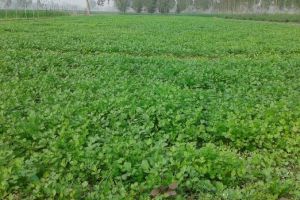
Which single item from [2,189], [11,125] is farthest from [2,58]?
[2,189]

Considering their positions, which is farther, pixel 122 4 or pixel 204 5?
pixel 204 5

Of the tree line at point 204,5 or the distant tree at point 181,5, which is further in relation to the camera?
the distant tree at point 181,5

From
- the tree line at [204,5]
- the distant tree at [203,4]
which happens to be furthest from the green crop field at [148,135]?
the distant tree at [203,4]

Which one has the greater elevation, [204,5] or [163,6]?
[204,5]

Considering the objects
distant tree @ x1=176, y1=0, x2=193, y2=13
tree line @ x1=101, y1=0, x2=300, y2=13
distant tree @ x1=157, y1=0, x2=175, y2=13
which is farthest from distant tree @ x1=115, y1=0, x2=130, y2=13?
distant tree @ x1=176, y1=0, x2=193, y2=13

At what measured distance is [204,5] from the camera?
388ft

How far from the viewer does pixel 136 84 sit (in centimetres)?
803

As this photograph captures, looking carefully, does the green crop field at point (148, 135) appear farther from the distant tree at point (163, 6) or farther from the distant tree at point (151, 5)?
the distant tree at point (163, 6)

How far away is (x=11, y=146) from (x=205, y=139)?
3013 mm

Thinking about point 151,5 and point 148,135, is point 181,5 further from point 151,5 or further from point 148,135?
point 148,135

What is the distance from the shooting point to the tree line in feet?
256

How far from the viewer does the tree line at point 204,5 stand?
7805cm

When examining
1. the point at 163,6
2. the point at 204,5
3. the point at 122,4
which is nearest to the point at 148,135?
the point at 163,6

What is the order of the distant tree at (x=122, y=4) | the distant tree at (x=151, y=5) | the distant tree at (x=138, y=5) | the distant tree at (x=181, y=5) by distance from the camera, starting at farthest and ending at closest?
the distant tree at (x=181, y=5) < the distant tree at (x=122, y=4) < the distant tree at (x=138, y=5) < the distant tree at (x=151, y=5)
